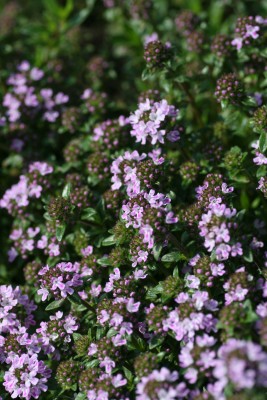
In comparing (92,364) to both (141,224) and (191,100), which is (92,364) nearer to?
(141,224)

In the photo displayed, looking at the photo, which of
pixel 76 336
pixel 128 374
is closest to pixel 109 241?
pixel 76 336

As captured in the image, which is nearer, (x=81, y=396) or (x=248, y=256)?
(x=81, y=396)

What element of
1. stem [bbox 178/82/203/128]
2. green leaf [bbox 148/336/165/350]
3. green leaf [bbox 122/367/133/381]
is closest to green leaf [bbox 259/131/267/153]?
A: stem [bbox 178/82/203/128]

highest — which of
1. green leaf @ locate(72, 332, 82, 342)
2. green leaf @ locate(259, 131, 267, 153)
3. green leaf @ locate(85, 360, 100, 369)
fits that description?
green leaf @ locate(259, 131, 267, 153)

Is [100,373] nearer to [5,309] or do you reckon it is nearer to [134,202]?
[5,309]

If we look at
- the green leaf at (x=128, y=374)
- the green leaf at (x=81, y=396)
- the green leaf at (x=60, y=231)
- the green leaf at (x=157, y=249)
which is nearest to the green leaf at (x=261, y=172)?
the green leaf at (x=157, y=249)

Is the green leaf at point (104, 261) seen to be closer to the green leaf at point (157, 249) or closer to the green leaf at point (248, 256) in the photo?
the green leaf at point (157, 249)

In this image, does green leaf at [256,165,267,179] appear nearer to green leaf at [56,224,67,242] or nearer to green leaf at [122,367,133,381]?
green leaf at [56,224,67,242]

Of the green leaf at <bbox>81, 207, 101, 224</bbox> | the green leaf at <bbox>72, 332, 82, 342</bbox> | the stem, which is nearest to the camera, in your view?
the green leaf at <bbox>72, 332, 82, 342</bbox>
